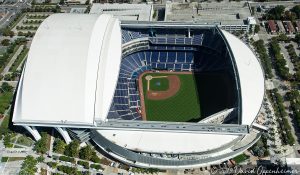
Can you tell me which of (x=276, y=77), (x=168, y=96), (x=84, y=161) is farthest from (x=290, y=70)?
(x=84, y=161)

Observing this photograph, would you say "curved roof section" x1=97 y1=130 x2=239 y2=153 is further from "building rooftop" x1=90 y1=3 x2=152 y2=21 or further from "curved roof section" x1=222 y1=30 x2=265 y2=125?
"building rooftop" x1=90 y1=3 x2=152 y2=21

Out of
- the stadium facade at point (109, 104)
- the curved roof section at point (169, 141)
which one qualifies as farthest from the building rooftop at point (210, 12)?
the curved roof section at point (169, 141)

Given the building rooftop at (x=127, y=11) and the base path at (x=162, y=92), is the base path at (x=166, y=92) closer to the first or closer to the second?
the base path at (x=162, y=92)

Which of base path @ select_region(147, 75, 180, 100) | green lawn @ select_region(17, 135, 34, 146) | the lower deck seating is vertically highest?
the lower deck seating

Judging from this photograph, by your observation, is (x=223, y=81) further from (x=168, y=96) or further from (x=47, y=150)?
(x=47, y=150)

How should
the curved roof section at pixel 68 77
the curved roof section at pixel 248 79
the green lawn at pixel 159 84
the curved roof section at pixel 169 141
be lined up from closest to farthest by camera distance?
1. the curved roof section at pixel 169 141
2. the curved roof section at pixel 68 77
3. the curved roof section at pixel 248 79
4. the green lawn at pixel 159 84

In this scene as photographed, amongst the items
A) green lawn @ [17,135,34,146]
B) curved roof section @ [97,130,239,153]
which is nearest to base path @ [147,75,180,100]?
curved roof section @ [97,130,239,153]

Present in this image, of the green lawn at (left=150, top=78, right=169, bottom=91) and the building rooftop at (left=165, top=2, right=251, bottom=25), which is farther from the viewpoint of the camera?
the building rooftop at (left=165, top=2, right=251, bottom=25)
